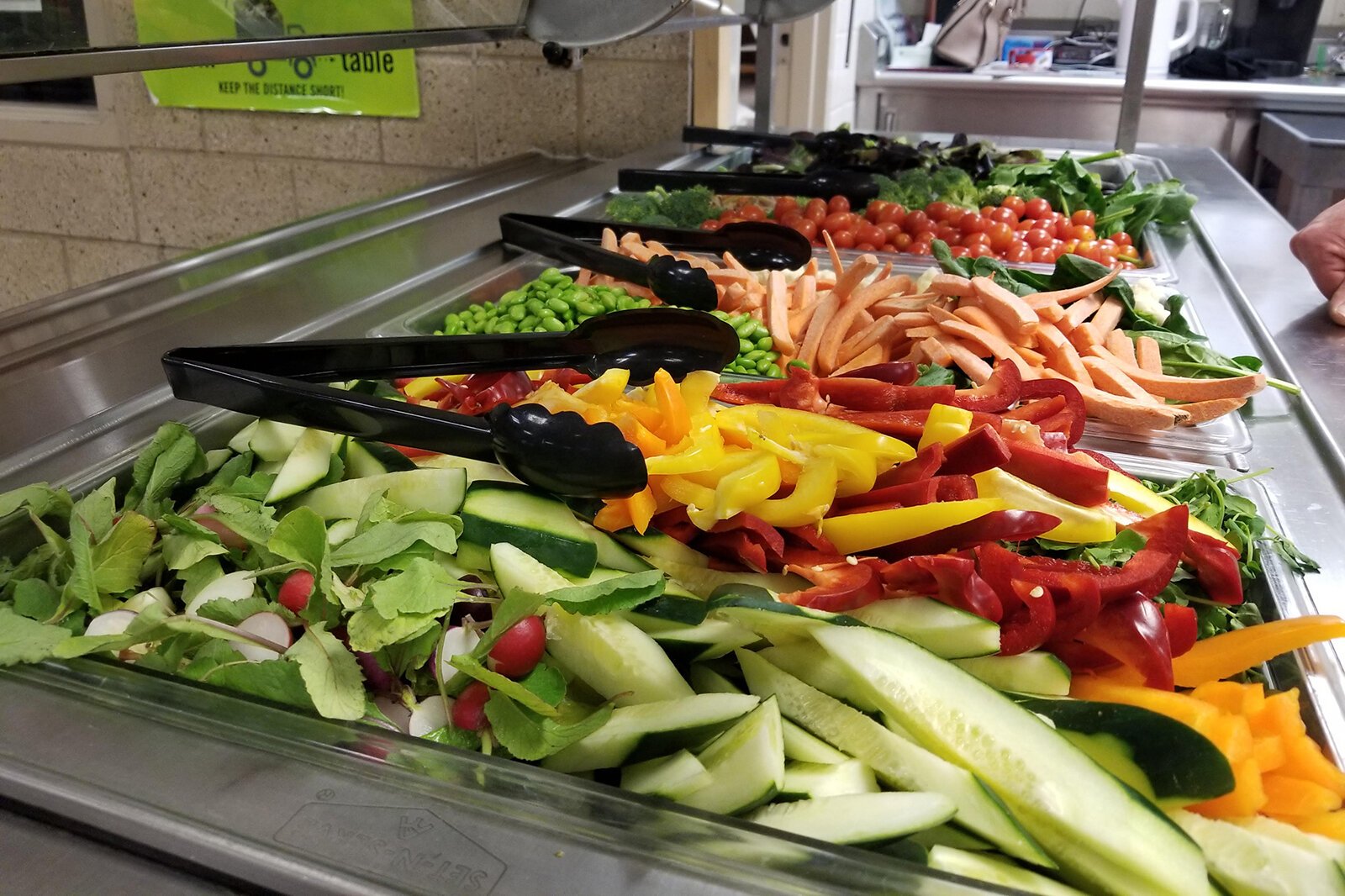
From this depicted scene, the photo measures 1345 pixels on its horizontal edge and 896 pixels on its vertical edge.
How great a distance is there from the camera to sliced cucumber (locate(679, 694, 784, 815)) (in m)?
0.64

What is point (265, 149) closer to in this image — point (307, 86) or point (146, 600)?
point (307, 86)

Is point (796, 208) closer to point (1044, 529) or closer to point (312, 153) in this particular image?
point (1044, 529)

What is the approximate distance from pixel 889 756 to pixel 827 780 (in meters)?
0.05

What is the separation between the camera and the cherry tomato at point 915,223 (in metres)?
2.23

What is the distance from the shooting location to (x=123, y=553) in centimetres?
86

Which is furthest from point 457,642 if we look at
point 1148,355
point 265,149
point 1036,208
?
point 265,149


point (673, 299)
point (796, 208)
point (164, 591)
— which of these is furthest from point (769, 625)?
point (796, 208)

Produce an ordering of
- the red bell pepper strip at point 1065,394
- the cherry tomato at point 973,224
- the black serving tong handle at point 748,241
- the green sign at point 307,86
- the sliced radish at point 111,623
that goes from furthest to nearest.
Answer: the green sign at point 307,86, the cherry tomato at point 973,224, the black serving tong handle at point 748,241, the red bell pepper strip at point 1065,394, the sliced radish at point 111,623

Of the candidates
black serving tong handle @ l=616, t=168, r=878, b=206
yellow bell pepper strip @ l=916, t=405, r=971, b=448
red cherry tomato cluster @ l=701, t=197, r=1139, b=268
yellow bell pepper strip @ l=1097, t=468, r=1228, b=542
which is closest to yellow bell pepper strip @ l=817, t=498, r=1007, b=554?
yellow bell pepper strip @ l=916, t=405, r=971, b=448

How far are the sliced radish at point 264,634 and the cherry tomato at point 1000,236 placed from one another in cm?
180

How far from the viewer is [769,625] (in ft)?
A: 2.41

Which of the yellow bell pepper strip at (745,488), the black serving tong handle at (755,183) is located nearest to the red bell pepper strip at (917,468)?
the yellow bell pepper strip at (745,488)

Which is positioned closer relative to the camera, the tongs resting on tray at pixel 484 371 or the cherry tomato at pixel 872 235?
the tongs resting on tray at pixel 484 371

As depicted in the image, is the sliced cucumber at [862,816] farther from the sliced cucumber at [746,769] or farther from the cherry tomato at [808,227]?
the cherry tomato at [808,227]
